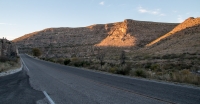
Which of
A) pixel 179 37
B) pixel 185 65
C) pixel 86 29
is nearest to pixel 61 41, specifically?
pixel 86 29

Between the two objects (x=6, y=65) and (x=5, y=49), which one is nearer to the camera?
(x=6, y=65)

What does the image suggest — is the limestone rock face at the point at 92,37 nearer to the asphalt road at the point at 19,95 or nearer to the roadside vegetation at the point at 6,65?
the roadside vegetation at the point at 6,65

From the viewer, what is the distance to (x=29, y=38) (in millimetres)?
155000

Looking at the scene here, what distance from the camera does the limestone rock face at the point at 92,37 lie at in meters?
92.9

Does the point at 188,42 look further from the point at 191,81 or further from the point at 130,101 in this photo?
the point at 130,101

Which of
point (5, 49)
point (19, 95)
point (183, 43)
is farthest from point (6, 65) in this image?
point (183, 43)

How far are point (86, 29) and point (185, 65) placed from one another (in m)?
114

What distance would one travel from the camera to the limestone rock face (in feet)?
305

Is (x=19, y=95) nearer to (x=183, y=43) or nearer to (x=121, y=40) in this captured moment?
(x=183, y=43)

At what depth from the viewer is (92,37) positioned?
124m

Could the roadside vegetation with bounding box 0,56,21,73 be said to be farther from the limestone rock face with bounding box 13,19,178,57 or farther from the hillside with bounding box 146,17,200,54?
the limestone rock face with bounding box 13,19,178,57

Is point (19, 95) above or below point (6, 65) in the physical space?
→ above

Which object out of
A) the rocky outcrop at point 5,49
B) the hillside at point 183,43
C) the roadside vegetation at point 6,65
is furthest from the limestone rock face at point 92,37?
the roadside vegetation at point 6,65

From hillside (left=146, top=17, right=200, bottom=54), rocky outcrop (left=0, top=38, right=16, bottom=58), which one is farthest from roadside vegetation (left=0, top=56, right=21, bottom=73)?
hillside (left=146, top=17, right=200, bottom=54)
